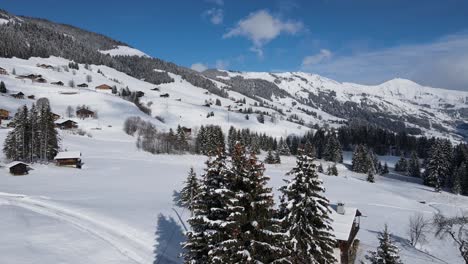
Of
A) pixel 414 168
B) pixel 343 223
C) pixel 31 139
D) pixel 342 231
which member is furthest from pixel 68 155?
pixel 414 168

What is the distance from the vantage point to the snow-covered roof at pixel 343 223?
115 feet

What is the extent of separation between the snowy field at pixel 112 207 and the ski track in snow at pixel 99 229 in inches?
3.5

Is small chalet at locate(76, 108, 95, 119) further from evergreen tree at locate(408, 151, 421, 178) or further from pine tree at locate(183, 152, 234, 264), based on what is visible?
pine tree at locate(183, 152, 234, 264)

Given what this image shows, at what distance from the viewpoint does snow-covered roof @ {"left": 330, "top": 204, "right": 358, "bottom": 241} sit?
3498 cm

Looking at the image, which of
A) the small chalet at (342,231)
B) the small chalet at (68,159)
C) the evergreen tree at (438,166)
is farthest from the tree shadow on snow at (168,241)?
the evergreen tree at (438,166)

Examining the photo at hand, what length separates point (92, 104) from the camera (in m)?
168

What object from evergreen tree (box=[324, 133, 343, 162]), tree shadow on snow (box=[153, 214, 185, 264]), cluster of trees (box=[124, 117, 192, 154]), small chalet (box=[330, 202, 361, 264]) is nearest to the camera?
tree shadow on snow (box=[153, 214, 185, 264])

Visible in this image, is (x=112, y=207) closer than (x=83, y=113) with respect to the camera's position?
Yes

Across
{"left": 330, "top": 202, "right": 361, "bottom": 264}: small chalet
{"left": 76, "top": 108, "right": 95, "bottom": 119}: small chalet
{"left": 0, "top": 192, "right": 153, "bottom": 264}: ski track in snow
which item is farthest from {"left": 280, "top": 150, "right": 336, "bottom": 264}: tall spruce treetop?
{"left": 76, "top": 108, "right": 95, "bottom": 119}: small chalet

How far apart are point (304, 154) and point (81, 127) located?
126 m

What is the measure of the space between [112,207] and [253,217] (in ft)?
109

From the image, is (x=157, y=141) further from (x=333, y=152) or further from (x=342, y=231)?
(x=342, y=231)

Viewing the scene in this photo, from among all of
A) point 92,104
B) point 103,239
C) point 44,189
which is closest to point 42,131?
point 44,189

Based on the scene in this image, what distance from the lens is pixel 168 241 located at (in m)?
37.6
